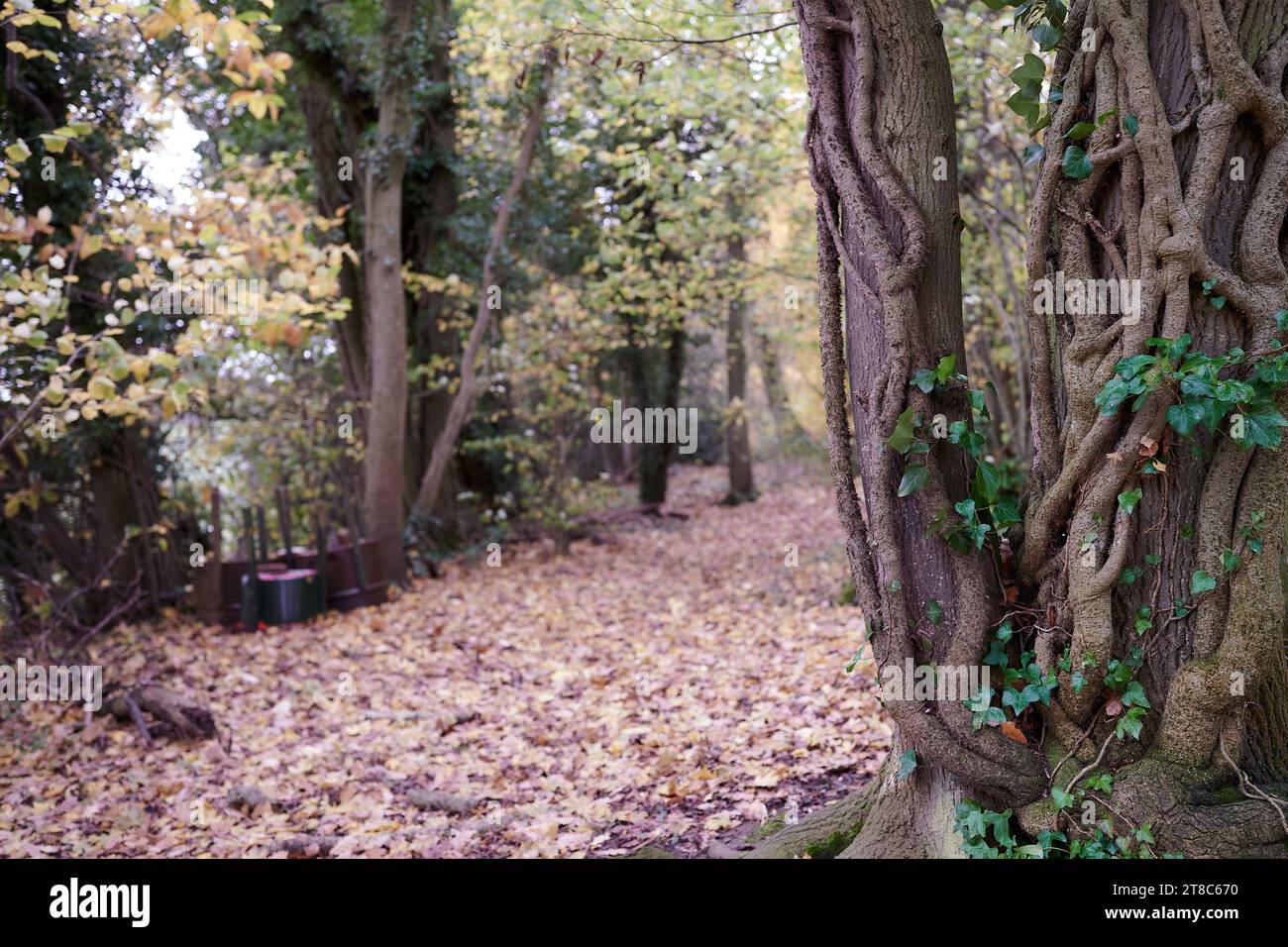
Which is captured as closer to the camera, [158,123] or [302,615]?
[158,123]

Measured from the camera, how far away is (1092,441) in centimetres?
281

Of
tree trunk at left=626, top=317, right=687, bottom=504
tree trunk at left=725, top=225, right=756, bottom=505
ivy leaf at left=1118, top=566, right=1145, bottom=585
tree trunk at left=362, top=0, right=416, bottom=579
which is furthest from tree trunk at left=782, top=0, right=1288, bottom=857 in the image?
tree trunk at left=725, top=225, right=756, bottom=505

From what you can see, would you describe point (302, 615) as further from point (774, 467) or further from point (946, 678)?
point (774, 467)

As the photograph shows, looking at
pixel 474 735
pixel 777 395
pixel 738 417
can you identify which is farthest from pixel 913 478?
pixel 777 395

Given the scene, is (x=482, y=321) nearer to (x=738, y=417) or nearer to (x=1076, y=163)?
(x=738, y=417)

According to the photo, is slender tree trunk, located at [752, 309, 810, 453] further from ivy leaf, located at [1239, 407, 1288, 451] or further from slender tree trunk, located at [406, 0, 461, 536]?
ivy leaf, located at [1239, 407, 1288, 451]

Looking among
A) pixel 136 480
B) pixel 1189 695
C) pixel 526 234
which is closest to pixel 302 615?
pixel 136 480

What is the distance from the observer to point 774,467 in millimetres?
21812

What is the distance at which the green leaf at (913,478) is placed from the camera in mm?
2887

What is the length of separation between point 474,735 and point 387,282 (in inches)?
233

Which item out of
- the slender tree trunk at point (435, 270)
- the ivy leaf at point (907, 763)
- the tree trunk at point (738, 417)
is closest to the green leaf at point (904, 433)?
the ivy leaf at point (907, 763)

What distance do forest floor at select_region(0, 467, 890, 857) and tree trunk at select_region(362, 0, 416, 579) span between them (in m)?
1.04

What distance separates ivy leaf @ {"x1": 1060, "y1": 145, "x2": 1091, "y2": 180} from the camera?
2887mm
